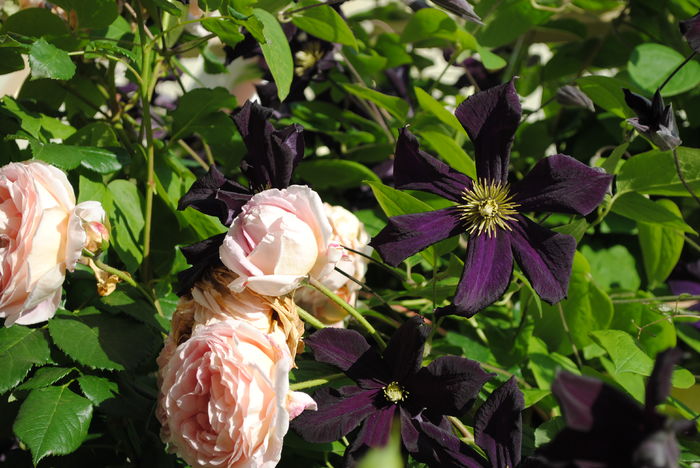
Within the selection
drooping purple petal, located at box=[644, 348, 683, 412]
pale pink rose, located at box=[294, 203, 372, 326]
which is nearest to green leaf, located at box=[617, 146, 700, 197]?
pale pink rose, located at box=[294, 203, 372, 326]

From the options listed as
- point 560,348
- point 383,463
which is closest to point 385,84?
point 560,348

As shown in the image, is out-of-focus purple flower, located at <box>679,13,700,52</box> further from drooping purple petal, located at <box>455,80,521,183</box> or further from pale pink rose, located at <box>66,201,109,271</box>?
pale pink rose, located at <box>66,201,109,271</box>

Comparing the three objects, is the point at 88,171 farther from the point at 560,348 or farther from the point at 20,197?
the point at 560,348

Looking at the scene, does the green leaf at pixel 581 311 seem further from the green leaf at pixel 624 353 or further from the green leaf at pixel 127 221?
the green leaf at pixel 127 221

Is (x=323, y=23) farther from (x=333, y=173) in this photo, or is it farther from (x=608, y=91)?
(x=608, y=91)

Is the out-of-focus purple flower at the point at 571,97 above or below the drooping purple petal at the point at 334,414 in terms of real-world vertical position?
above

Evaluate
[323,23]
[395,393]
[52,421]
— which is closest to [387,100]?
[323,23]

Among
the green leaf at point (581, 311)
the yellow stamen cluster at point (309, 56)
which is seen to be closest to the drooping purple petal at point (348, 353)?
the green leaf at point (581, 311)
